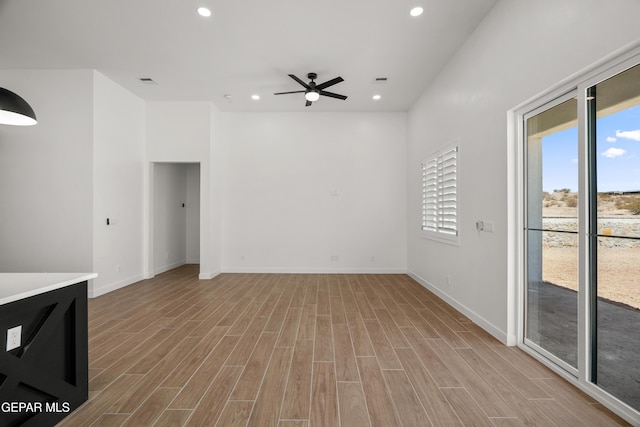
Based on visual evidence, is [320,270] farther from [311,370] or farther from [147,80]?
[147,80]

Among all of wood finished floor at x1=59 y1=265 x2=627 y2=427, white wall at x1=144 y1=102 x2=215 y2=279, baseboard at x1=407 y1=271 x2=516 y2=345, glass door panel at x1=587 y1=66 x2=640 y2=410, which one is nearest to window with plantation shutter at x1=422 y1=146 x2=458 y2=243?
baseboard at x1=407 y1=271 x2=516 y2=345

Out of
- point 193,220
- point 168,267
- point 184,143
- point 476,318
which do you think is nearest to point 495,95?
point 476,318

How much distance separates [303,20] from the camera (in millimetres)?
3285

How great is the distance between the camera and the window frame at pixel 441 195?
3.87 m

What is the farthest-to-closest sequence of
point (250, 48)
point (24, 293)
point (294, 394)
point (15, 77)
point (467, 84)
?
1. point (15, 77)
2. point (250, 48)
3. point (467, 84)
4. point (294, 394)
5. point (24, 293)

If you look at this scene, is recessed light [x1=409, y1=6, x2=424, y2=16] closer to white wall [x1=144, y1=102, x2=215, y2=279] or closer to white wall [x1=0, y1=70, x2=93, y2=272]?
white wall [x1=144, y1=102, x2=215, y2=279]

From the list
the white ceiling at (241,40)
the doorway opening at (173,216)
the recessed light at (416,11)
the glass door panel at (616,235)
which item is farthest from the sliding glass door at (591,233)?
the doorway opening at (173,216)

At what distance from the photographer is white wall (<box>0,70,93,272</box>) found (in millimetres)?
4312

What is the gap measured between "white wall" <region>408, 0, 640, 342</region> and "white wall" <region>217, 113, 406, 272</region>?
1.61m

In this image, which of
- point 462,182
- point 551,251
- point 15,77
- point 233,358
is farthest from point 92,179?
point 551,251

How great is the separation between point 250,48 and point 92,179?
3039 mm

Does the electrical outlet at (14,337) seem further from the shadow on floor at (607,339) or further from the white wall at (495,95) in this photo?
the white wall at (495,95)

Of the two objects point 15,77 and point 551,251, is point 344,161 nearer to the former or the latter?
point 551,251

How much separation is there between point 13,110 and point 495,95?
4.34 meters
